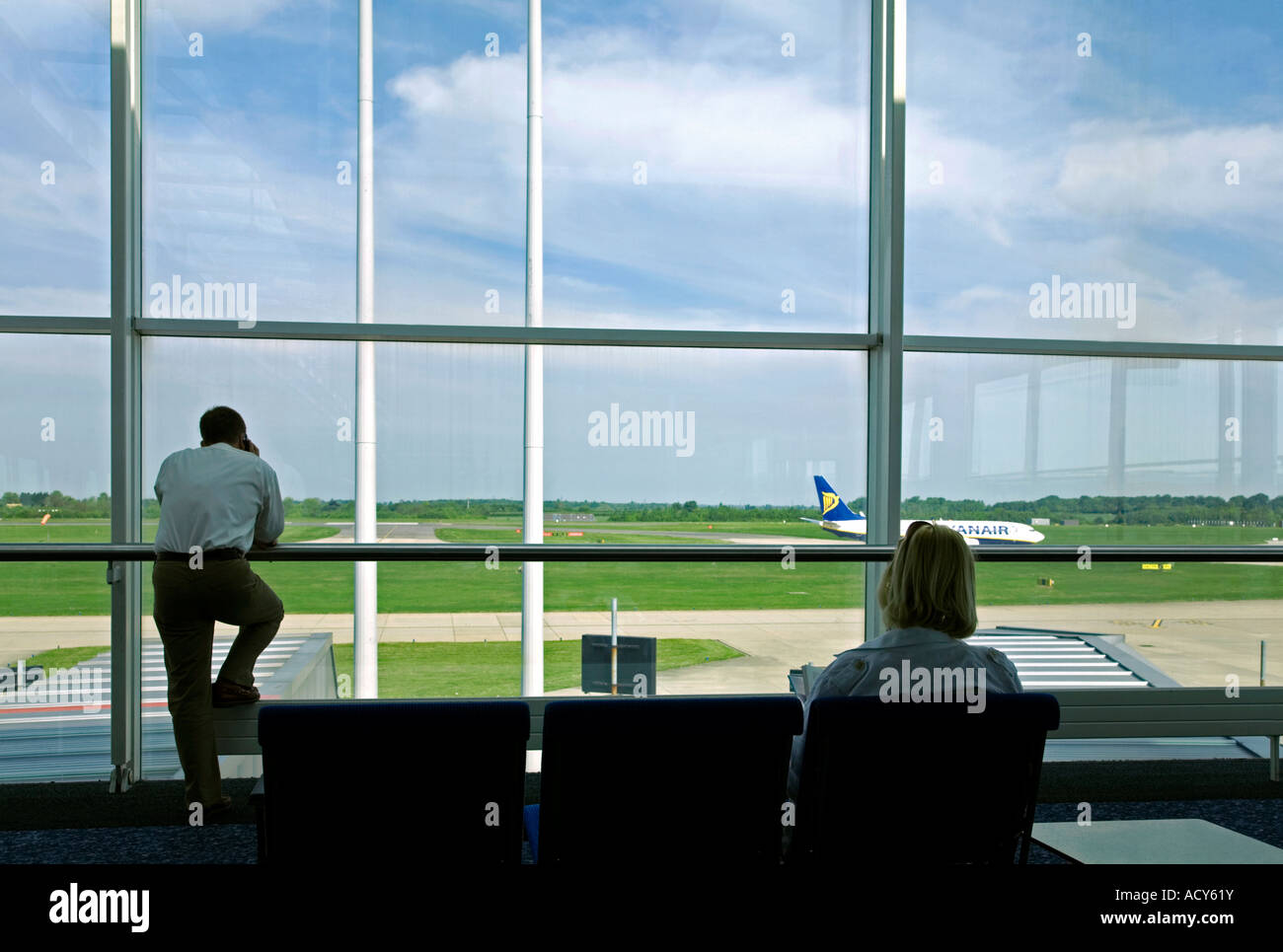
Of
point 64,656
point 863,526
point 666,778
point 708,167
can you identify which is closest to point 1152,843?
point 666,778

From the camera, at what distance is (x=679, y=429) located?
14.2 ft

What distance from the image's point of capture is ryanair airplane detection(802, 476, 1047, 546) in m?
4.32

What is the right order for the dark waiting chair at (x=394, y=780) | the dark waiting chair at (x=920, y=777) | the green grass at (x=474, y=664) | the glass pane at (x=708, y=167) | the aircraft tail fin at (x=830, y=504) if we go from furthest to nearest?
the aircraft tail fin at (x=830, y=504)
the glass pane at (x=708, y=167)
the green grass at (x=474, y=664)
the dark waiting chair at (x=920, y=777)
the dark waiting chair at (x=394, y=780)

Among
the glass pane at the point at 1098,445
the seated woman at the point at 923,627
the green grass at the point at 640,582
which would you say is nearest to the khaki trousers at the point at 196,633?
the green grass at the point at 640,582

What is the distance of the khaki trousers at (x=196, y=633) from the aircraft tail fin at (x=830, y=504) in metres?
2.41

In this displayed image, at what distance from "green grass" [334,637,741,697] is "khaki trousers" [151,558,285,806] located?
0.88 meters

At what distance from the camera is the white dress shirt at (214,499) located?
3.20 m

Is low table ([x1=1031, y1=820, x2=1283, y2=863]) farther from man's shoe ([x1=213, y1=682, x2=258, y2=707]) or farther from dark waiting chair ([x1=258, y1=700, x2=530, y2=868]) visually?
man's shoe ([x1=213, y1=682, x2=258, y2=707])

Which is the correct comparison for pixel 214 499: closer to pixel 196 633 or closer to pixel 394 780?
pixel 196 633

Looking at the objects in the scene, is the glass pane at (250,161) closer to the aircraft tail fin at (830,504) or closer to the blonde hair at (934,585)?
the aircraft tail fin at (830,504)

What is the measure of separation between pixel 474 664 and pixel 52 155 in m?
2.71

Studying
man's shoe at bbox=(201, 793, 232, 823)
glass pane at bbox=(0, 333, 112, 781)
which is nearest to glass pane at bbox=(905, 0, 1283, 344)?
man's shoe at bbox=(201, 793, 232, 823)

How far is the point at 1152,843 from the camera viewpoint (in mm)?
1910

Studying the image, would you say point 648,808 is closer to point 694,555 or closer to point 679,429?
point 694,555
